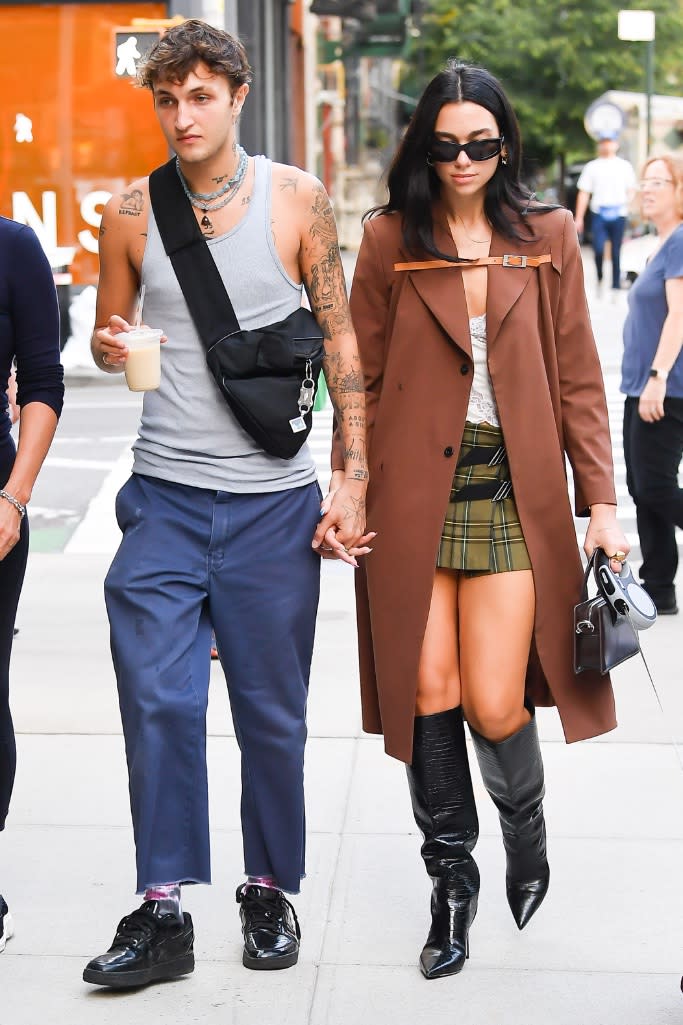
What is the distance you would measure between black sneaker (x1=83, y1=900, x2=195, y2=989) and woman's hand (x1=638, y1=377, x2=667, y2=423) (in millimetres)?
3842

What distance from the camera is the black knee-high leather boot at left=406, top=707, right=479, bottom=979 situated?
12.2 ft

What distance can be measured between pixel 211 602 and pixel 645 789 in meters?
1.84

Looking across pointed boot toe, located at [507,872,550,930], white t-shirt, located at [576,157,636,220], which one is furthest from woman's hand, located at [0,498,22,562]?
white t-shirt, located at [576,157,636,220]

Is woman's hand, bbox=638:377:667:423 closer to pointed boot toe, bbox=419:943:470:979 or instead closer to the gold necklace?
the gold necklace

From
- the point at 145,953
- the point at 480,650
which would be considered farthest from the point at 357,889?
the point at 480,650

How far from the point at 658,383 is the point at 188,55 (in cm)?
383

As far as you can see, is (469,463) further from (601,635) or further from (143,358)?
(143,358)

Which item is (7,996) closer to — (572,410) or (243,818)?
(243,818)

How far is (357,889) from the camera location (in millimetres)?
4172

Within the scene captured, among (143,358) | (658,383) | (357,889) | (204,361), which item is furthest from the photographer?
(658,383)

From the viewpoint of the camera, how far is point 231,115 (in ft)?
11.7

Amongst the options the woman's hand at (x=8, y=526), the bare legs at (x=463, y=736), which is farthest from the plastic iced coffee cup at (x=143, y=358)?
the bare legs at (x=463, y=736)

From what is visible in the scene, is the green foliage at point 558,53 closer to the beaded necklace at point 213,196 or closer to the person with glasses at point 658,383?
the person with glasses at point 658,383

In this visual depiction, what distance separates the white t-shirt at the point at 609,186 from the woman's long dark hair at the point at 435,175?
62.0 feet
